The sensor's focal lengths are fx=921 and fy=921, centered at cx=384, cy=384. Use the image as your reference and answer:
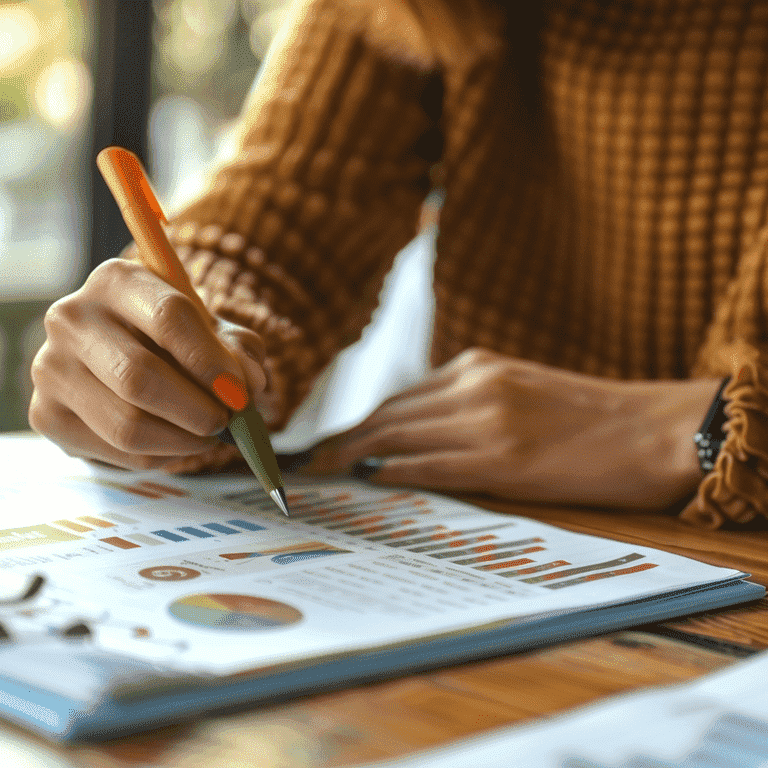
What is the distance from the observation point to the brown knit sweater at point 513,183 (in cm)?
68

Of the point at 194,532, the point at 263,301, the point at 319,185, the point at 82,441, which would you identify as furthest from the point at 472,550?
the point at 319,185

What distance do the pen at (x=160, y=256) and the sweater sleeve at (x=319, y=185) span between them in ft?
0.58

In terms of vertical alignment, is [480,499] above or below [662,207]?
below

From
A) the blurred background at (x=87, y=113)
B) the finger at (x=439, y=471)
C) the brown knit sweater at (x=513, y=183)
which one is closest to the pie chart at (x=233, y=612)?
the finger at (x=439, y=471)

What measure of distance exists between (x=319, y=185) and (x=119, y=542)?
449 mm

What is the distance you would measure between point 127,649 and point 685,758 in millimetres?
136

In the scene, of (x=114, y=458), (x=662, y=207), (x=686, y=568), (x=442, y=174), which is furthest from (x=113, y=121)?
(x=686, y=568)

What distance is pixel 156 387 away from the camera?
40 cm

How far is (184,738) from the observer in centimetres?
21

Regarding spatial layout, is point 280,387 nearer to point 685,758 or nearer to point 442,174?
point 442,174

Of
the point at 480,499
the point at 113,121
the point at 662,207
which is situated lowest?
the point at 480,499

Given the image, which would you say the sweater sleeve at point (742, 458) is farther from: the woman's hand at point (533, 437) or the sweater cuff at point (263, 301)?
the sweater cuff at point (263, 301)

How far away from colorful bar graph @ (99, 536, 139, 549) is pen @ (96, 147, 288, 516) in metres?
0.07

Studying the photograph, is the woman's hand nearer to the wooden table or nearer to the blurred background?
the wooden table
